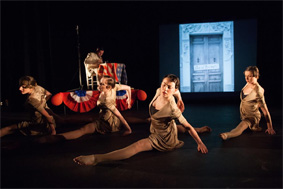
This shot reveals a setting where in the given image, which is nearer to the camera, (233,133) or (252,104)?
(233,133)

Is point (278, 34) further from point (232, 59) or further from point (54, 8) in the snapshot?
point (54, 8)

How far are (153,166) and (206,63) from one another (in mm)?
7099

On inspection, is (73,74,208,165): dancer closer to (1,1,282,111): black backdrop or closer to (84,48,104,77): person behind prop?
(84,48,104,77): person behind prop

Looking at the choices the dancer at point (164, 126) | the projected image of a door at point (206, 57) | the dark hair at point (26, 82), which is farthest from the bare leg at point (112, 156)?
the projected image of a door at point (206, 57)

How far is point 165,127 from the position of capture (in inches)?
83.0

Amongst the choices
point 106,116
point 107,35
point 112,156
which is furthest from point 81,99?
point 112,156

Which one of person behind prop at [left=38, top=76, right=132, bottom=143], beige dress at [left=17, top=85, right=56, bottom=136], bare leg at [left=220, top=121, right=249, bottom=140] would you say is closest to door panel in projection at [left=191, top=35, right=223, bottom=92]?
bare leg at [left=220, top=121, right=249, bottom=140]

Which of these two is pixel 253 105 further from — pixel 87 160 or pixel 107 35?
pixel 107 35

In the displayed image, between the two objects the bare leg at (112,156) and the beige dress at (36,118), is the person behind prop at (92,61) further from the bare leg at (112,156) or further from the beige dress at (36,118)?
the bare leg at (112,156)

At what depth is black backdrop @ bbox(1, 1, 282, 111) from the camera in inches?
211

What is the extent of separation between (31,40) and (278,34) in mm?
6112

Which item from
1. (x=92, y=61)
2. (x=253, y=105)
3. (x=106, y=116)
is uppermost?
(x=92, y=61)

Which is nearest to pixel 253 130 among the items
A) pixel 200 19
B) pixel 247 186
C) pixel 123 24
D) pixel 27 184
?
pixel 247 186

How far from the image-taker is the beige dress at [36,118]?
111 inches
